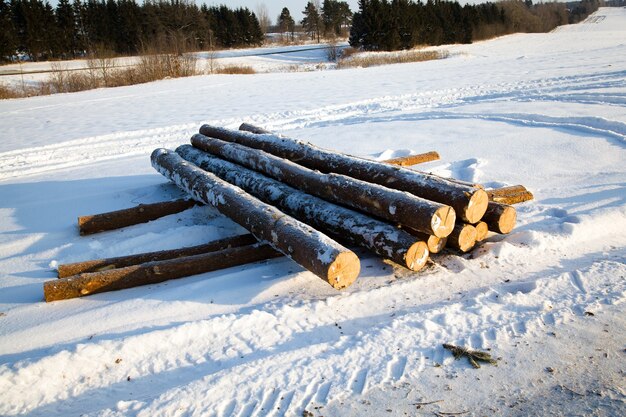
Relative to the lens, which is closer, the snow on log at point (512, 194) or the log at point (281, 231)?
the log at point (281, 231)

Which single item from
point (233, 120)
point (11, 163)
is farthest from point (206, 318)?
point (233, 120)

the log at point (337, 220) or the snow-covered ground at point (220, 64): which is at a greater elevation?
the snow-covered ground at point (220, 64)

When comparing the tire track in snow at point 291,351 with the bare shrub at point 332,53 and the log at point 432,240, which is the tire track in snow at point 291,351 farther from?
the bare shrub at point 332,53

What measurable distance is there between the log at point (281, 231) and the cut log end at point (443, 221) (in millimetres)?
746

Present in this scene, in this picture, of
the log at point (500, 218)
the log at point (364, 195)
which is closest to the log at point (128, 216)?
the log at point (364, 195)

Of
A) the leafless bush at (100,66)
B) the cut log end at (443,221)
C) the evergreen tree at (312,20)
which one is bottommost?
the cut log end at (443,221)

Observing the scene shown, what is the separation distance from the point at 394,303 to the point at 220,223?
2.59m

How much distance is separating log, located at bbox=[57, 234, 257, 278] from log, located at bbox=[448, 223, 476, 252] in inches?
78.7

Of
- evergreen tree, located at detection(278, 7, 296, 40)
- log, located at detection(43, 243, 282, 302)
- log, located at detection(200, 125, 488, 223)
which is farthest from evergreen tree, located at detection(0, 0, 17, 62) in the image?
evergreen tree, located at detection(278, 7, 296, 40)

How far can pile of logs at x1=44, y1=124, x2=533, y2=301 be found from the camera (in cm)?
376

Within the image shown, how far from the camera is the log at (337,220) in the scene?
3.80m

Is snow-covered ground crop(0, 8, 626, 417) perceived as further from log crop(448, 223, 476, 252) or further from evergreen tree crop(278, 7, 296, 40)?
evergreen tree crop(278, 7, 296, 40)

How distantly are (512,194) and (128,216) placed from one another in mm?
4640

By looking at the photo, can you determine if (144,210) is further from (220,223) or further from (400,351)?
(400,351)
